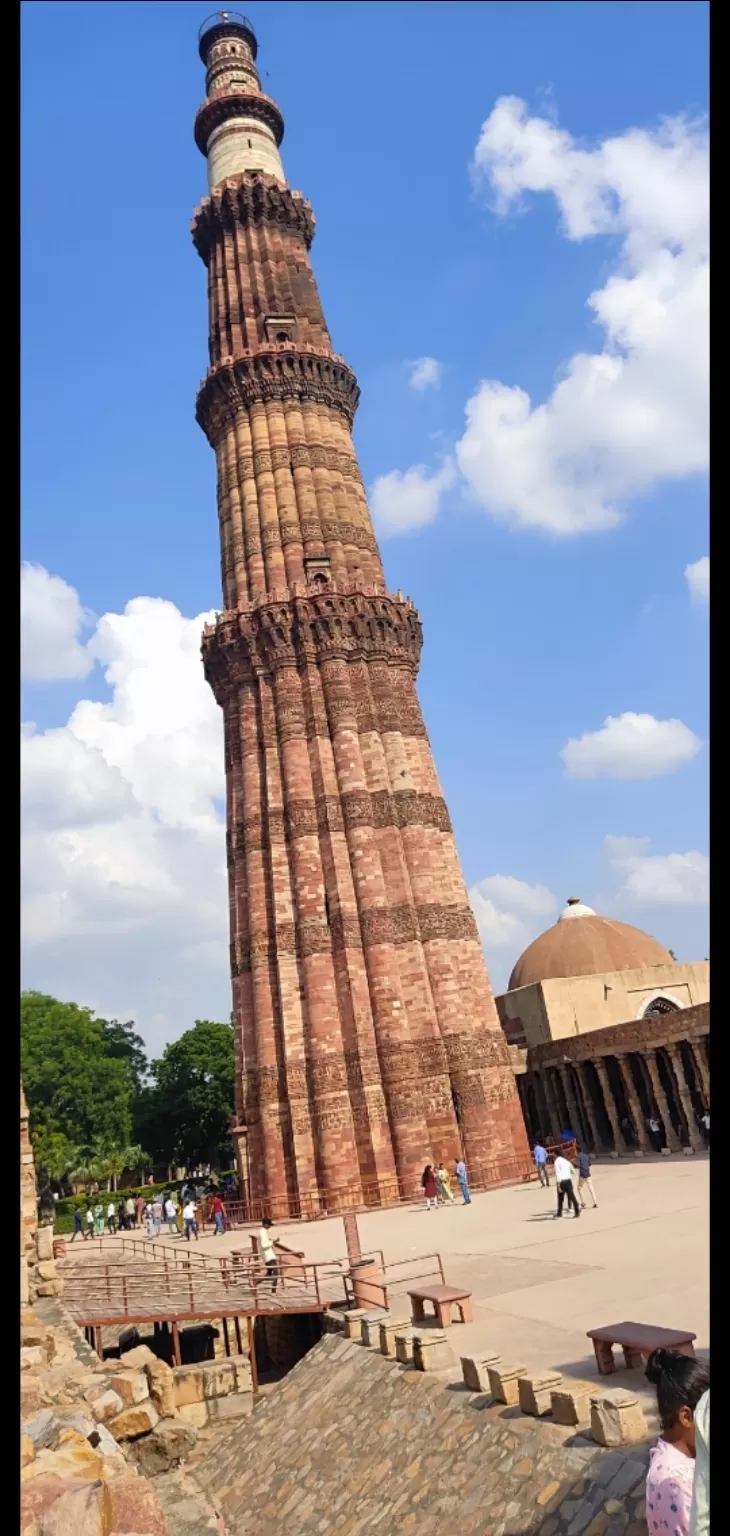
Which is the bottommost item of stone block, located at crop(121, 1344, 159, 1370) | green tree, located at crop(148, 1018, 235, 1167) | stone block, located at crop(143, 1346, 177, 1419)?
stone block, located at crop(143, 1346, 177, 1419)

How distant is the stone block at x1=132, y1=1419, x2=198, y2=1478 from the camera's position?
12.5 metres

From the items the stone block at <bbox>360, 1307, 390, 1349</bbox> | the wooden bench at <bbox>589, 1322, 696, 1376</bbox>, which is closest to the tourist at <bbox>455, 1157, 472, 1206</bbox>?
the stone block at <bbox>360, 1307, 390, 1349</bbox>

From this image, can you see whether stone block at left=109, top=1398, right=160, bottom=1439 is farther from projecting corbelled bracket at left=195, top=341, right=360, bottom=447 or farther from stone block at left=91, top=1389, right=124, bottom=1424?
projecting corbelled bracket at left=195, top=341, right=360, bottom=447

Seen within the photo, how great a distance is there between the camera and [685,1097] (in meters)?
24.6

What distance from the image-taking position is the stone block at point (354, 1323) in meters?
13.7

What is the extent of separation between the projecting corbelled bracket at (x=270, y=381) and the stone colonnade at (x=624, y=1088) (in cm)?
2346

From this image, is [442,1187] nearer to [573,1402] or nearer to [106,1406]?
[106,1406]

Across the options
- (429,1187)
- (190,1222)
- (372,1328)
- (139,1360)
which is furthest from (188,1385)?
(190,1222)

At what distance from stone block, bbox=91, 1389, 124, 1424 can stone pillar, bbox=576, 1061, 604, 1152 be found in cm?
2002

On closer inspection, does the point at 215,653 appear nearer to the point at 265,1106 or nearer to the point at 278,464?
the point at 278,464

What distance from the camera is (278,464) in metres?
33.2

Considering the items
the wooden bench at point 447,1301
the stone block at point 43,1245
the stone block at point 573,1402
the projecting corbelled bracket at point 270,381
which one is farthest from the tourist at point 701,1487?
the projecting corbelled bracket at point 270,381

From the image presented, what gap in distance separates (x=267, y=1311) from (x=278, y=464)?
2615cm
